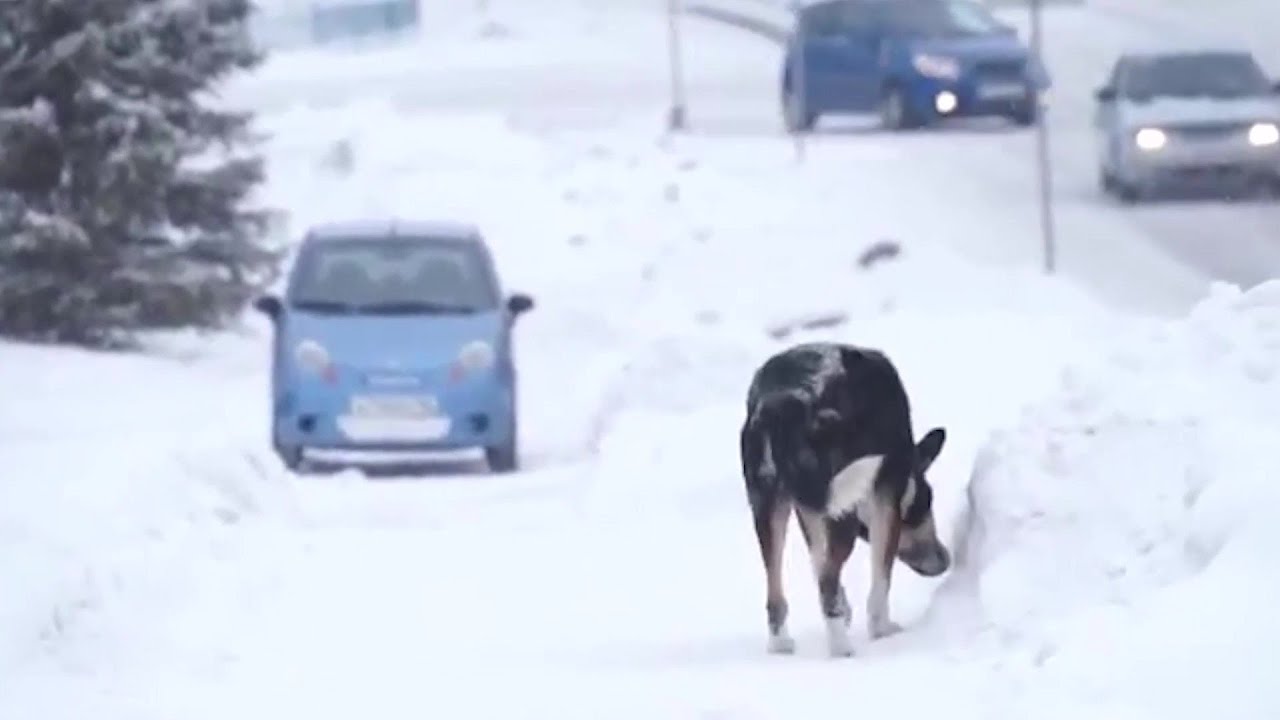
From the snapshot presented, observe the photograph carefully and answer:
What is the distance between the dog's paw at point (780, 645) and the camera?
425 inches

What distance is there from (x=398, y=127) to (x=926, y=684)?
29724 millimetres

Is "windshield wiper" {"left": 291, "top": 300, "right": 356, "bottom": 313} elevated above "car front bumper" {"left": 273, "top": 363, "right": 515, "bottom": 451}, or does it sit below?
above

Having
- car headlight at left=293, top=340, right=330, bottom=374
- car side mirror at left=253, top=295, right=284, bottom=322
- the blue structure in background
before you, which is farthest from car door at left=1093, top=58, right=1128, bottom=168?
the blue structure in background

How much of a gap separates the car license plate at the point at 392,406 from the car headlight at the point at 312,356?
32 cm

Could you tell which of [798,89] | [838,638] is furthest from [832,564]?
[798,89]

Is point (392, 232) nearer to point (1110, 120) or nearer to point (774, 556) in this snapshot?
point (774, 556)

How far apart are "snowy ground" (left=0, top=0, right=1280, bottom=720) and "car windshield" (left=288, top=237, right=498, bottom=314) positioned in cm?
115

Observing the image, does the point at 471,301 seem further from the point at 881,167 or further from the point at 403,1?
the point at 403,1

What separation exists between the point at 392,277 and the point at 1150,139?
12.6m

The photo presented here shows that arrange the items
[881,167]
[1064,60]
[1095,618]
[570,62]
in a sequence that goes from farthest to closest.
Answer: [570,62] → [1064,60] → [881,167] → [1095,618]

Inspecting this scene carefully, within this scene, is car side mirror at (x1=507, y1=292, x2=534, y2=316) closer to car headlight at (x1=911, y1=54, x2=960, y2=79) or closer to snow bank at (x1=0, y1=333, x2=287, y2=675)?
snow bank at (x1=0, y1=333, x2=287, y2=675)

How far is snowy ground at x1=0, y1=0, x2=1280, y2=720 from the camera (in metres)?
9.06

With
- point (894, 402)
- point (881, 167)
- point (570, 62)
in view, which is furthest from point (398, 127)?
point (894, 402)

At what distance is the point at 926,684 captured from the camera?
923 cm
